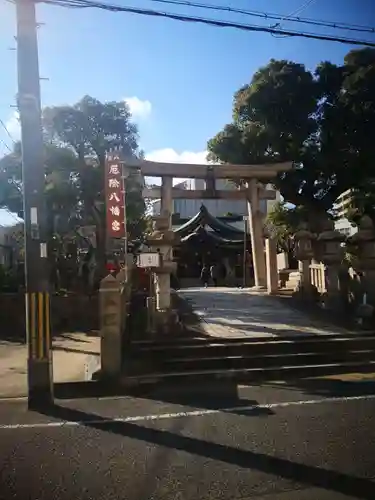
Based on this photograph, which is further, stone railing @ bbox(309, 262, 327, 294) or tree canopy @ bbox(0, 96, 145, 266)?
tree canopy @ bbox(0, 96, 145, 266)

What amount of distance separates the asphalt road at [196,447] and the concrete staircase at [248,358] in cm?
124

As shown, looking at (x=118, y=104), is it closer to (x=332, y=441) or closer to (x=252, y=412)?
(x=252, y=412)

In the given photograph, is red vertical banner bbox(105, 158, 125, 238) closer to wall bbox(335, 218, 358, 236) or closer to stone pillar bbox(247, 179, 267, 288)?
stone pillar bbox(247, 179, 267, 288)

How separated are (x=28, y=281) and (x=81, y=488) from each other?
4.24 meters

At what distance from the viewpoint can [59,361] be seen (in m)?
11.0

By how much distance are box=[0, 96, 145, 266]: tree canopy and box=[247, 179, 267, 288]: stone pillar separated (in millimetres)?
5063

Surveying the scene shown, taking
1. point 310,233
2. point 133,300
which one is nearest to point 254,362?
point 310,233

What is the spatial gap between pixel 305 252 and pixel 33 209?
10405mm

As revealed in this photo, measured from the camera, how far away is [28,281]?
776cm

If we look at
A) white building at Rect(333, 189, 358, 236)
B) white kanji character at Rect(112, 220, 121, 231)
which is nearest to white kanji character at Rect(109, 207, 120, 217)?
white kanji character at Rect(112, 220, 121, 231)

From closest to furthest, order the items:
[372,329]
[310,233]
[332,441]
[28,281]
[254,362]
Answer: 1. [332,441]
2. [28,281]
3. [254,362]
4. [372,329]
5. [310,233]

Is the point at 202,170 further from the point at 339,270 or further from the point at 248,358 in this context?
the point at 248,358

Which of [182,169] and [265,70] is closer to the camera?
[182,169]

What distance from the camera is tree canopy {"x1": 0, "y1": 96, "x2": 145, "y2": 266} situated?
18.4m
